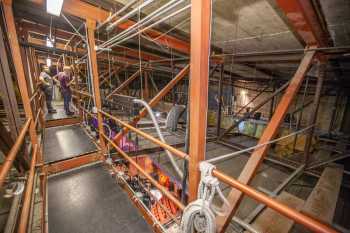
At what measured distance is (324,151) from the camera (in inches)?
150

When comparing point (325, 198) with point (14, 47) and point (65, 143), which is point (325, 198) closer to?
point (14, 47)

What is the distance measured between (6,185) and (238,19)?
3.70 metres

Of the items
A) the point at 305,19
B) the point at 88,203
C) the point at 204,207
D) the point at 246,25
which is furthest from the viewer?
the point at 246,25

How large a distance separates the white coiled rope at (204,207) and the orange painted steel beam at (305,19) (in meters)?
1.45

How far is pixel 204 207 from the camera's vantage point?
857 millimetres

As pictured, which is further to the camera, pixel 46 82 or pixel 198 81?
pixel 46 82

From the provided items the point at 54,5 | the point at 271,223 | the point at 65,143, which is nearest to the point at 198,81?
the point at 271,223

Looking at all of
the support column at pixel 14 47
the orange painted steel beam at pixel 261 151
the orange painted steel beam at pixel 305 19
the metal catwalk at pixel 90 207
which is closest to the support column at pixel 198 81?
the orange painted steel beam at pixel 261 151

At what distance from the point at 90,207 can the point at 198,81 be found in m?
2.07

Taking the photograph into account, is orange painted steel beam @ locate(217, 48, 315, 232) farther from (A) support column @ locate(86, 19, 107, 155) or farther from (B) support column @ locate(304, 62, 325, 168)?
(A) support column @ locate(86, 19, 107, 155)

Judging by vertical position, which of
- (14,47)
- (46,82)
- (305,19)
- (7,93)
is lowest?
(7,93)

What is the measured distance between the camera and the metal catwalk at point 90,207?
5.33 ft

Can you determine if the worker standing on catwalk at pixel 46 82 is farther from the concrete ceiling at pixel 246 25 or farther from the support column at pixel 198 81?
the support column at pixel 198 81

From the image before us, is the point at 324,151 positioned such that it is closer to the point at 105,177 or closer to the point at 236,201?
the point at 236,201
